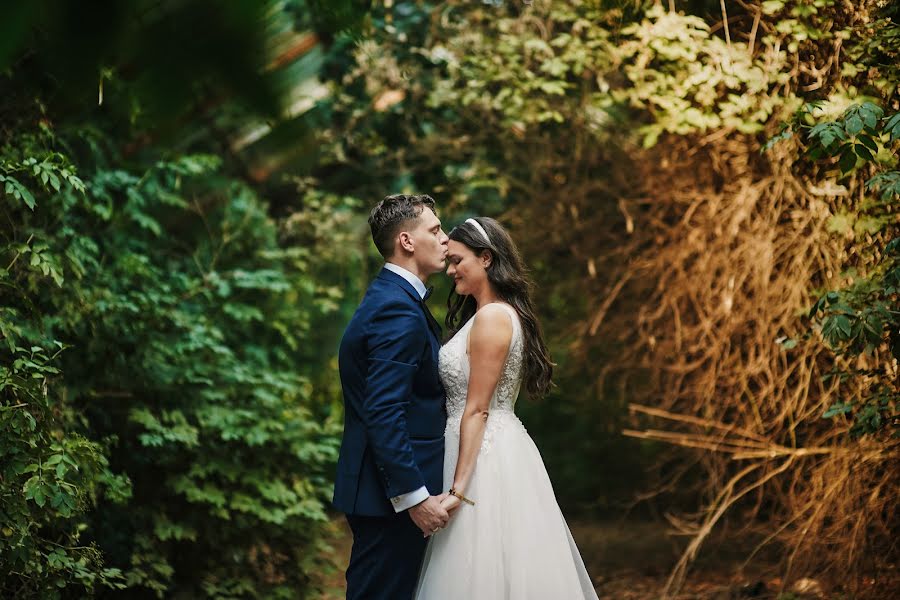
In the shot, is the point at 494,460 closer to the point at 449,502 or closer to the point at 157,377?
the point at 449,502

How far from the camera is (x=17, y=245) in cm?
354

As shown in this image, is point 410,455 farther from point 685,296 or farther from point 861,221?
point 685,296

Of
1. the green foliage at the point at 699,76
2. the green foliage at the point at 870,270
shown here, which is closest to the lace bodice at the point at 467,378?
the green foliage at the point at 870,270

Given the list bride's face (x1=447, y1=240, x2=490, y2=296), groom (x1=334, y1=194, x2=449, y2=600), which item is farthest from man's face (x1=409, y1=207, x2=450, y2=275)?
bride's face (x1=447, y1=240, x2=490, y2=296)

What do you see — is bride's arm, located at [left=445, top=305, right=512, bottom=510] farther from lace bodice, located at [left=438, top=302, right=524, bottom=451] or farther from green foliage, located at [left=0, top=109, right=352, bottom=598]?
green foliage, located at [left=0, top=109, right=352, bottom=598]

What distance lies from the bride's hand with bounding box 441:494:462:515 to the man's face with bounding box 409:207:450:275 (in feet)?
2.42

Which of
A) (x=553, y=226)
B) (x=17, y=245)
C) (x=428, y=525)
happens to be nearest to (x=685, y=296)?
(x=553, y=226)

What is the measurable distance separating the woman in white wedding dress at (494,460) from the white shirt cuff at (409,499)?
0.48 ft

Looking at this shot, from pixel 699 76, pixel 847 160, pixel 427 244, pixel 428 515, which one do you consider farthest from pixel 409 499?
pixel 699 76

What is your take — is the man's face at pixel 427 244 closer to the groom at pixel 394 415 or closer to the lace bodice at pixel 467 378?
the groom at pixel 394 415

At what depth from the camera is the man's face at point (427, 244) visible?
9.46ft

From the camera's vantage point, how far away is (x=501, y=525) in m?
2.87

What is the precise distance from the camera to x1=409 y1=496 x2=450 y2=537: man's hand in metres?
2.68

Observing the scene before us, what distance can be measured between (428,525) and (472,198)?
3.76 m
